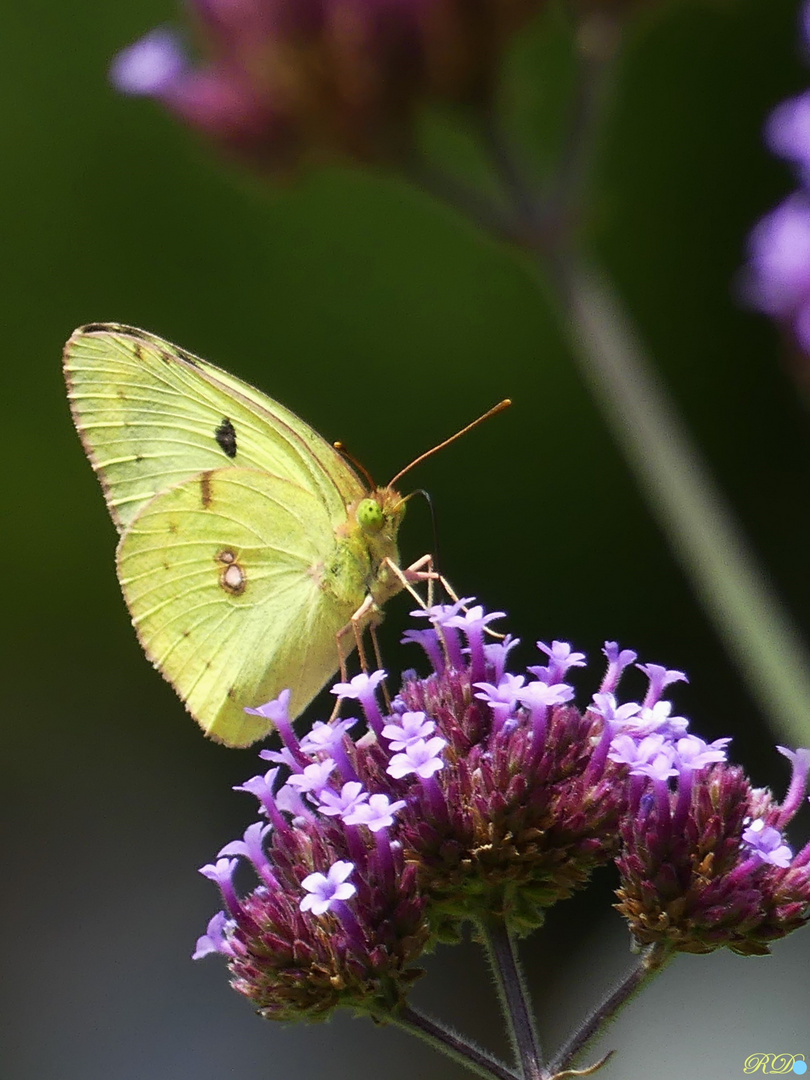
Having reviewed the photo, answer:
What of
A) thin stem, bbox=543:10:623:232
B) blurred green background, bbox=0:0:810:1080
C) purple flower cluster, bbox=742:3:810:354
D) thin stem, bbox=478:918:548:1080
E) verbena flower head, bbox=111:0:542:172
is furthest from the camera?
blurred green background, bbox=0:0:810:1080

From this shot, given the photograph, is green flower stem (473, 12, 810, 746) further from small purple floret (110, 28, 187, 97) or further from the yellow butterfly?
small purple floret (110, 28, 187, 97)

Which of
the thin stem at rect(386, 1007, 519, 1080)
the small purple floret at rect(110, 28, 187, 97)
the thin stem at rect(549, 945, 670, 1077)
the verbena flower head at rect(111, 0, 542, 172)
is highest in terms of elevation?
the small purple floret at rect(110, 28, 187, 97)

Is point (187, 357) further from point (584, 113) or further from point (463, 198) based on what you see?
point (584, 113)

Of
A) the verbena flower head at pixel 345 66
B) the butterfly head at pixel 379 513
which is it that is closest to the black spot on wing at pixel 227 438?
the butterfly head at pixel 379 513

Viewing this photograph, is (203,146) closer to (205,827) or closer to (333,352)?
(333,352)

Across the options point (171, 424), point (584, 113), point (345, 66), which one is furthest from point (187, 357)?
point (584, 113)

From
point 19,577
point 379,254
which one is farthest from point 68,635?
point 379,254

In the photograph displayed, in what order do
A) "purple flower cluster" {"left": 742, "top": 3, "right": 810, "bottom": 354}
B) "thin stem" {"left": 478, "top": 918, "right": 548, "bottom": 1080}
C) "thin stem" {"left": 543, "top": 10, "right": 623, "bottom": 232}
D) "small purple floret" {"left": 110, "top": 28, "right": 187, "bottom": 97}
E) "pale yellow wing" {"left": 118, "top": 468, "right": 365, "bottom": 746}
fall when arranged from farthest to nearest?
"small purple floret" {"left": 110, "top": 28, "right": 187, "bottom": 97}, "thin stem" {"left": 543, "top": 10, "right": 623, "bottom": 232}, "purple flower cluster" {"left": 742, "top": 3, "right": 810, "bottom": 354}, "pale yellow wing" {"left": 118, "top": 468, "right": 365, "bottom": 746}, "thin stem" {"left": 478, "top": 918, "right": 548, "bottom": 1080}

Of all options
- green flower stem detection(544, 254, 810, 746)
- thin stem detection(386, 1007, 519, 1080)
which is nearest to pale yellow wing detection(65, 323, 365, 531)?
green flower stem detection(544, 254, 810, 746)
